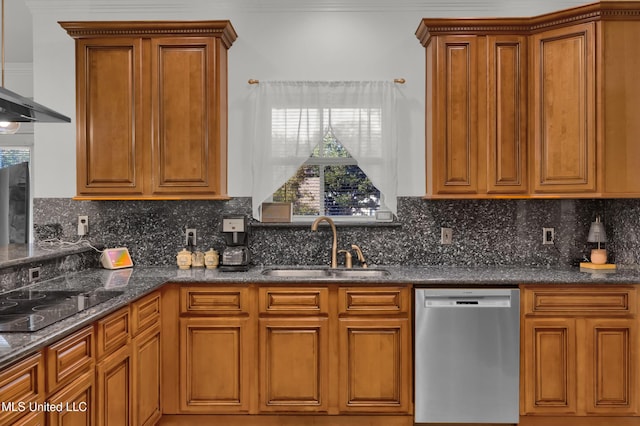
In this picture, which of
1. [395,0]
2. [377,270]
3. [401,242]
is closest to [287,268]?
[377,270]

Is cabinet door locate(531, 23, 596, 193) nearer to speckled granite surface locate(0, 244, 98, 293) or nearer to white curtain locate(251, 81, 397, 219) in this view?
white curtain locate(251, 81, 397, 219)

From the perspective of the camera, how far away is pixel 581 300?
108 inches

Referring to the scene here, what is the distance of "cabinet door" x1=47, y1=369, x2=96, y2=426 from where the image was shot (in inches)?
66.4

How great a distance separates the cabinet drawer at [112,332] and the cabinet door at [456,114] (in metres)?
2.10

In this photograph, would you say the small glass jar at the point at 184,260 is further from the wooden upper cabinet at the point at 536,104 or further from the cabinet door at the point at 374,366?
the wooden upper cabinet at the point at 536,104

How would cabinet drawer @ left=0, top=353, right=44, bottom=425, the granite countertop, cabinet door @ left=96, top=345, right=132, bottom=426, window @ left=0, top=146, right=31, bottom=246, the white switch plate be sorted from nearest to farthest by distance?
cabinet drawer @ left=0, top=353, right=44, bottom=425, cabinet door @ left=96, top=345, right=132, bottom=426, the granite countertop, the white switch plate, window @ left=0, top=146, right=31, bottom=246

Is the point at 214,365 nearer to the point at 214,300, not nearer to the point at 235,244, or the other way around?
the point at 214,300

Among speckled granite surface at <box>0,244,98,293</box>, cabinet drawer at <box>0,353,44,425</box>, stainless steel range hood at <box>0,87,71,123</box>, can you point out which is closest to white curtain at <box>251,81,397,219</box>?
speckled granite surface at <box>0,244,98,293</box>

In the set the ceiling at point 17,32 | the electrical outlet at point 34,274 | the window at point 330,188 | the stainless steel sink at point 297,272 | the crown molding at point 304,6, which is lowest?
the stainless steel sink at point 297,272

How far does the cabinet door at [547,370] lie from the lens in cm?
276

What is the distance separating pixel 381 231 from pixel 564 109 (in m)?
1.48

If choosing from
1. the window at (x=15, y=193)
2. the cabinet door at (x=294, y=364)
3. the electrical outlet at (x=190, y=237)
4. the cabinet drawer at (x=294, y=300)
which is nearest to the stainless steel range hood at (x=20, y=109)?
the electrical outlet at (x=190, y=237)

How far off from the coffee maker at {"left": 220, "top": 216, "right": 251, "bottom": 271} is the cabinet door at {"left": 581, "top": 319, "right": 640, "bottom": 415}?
2229 millimetres

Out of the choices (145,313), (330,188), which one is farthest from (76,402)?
(330,188)
